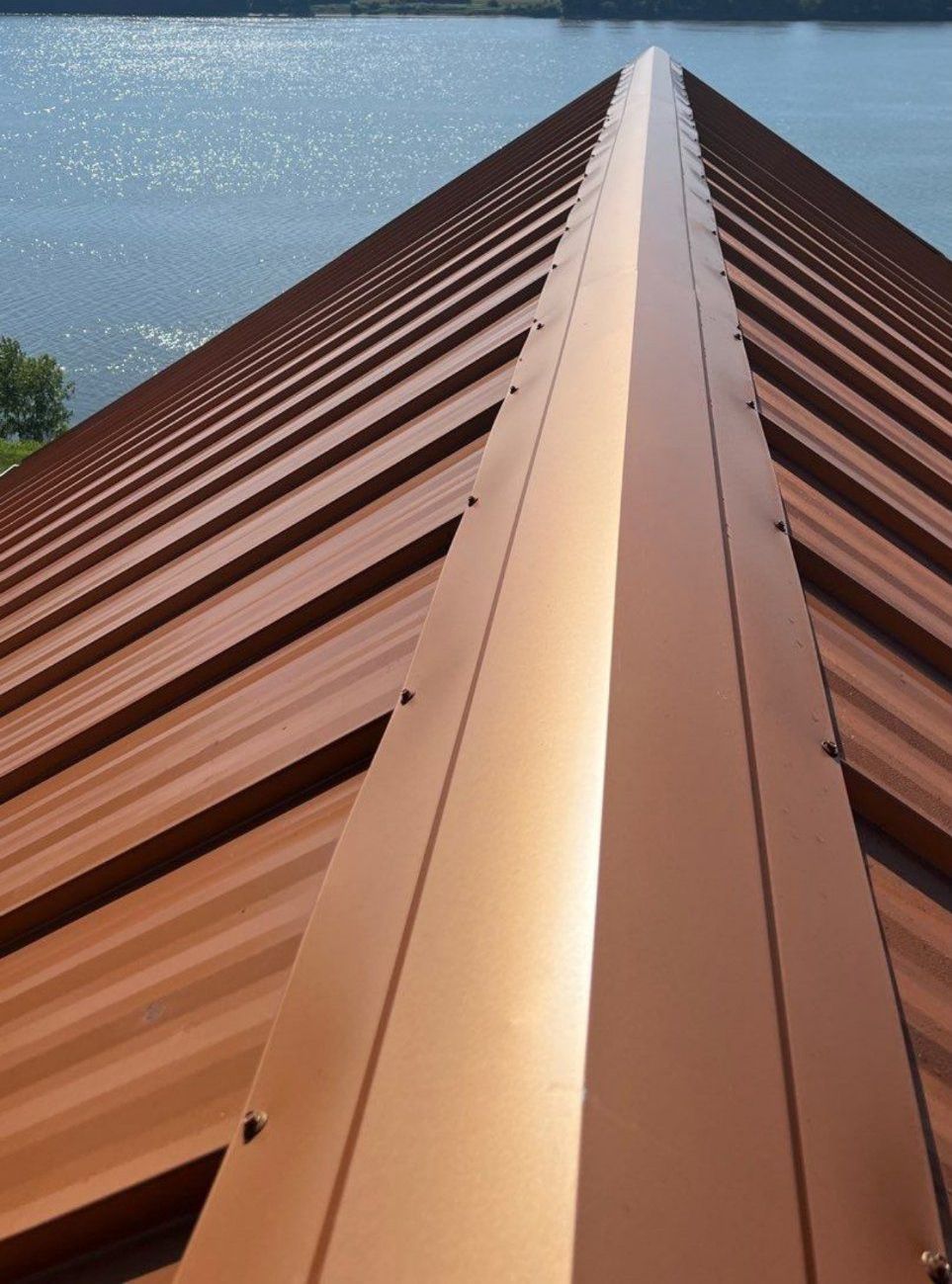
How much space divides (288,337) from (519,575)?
6350 millimetres

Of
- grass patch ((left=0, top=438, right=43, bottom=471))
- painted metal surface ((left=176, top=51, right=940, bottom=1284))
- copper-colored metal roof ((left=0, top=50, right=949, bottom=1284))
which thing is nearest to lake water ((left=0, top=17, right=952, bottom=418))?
grass patch ((left=0, top=438, right=43, bottom=471))

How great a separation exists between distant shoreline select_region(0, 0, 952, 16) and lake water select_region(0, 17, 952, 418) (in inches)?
95.5

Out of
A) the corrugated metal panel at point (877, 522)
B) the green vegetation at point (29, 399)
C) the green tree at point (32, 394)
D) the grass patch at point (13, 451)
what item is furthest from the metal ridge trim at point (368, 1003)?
the green tree at point (32, 394)

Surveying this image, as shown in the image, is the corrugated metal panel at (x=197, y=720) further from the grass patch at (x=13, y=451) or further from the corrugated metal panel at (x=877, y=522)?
the grass patch at (x=13, y=451)

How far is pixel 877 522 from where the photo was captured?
12.3 feet

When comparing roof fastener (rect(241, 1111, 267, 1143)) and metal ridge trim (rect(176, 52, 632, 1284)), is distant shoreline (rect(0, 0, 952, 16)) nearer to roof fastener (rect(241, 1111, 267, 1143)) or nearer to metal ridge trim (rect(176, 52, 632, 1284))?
metal ridge trim (rect(176, 52, 632, 1284))

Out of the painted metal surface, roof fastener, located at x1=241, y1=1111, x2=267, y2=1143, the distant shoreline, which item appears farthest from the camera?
the distant shoreline

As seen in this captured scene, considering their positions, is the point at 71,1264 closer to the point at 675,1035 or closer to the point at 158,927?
the point at 158,927

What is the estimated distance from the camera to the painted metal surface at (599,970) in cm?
135

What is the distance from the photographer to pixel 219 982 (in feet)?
7.20

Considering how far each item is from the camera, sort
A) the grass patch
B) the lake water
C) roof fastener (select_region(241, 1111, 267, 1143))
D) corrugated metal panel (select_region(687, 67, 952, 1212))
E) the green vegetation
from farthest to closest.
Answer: the lake water
the green vegetation
the grass patch
corrugated metal panel (select_region(687, 67, 952, 1212))
roof fastener (select_region(241, 1111, 267, 1143))

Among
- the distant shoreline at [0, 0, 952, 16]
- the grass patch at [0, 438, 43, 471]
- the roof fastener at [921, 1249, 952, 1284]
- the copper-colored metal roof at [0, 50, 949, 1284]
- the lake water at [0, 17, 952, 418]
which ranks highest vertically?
the distant shoreline at [0, 0, 952, 16]

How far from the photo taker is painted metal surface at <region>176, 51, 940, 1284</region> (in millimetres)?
1351

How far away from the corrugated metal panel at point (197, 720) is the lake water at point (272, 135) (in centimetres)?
3015
